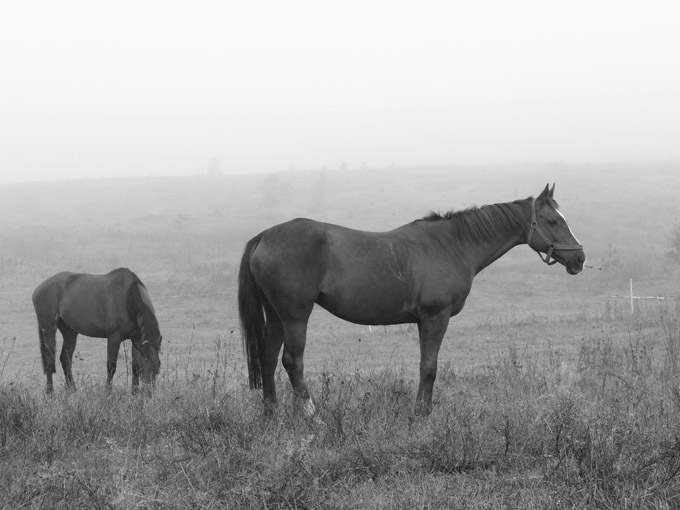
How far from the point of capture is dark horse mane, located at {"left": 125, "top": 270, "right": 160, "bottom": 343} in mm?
9078

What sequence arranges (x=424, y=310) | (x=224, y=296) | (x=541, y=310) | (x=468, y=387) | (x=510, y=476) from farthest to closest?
(x=224, y=296) < (x=541, y=310) < (x=468, y=387) < (x=424, y=310) < (x=510, y=476)

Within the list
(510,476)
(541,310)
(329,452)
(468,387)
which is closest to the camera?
(510,476)

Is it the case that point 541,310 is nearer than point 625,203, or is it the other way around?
point 541,310

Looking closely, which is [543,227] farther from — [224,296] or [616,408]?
[224,296]

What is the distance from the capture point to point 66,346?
10523 millimetres

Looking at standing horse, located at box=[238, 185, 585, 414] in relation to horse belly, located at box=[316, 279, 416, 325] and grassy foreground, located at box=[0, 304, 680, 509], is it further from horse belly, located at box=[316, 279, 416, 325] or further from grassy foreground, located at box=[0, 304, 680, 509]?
grassy foreground, located at box=[0, 304, 680, 509]

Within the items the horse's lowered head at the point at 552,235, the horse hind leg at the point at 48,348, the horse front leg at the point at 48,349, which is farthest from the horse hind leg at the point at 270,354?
the horse hind leg at the point at 48,348

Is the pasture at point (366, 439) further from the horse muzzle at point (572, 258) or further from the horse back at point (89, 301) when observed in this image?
the horse muzzle at point (572, 258)

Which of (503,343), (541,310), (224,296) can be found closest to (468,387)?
(503,343)

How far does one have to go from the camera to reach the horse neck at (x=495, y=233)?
6.92 metres

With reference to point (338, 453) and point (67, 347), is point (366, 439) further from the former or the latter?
point (67, 347)

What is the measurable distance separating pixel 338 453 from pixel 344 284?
6.57 feet

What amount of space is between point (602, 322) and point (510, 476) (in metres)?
15.7

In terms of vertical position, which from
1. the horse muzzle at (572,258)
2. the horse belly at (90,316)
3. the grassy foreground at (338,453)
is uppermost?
the horse muzzle at (572,258)
